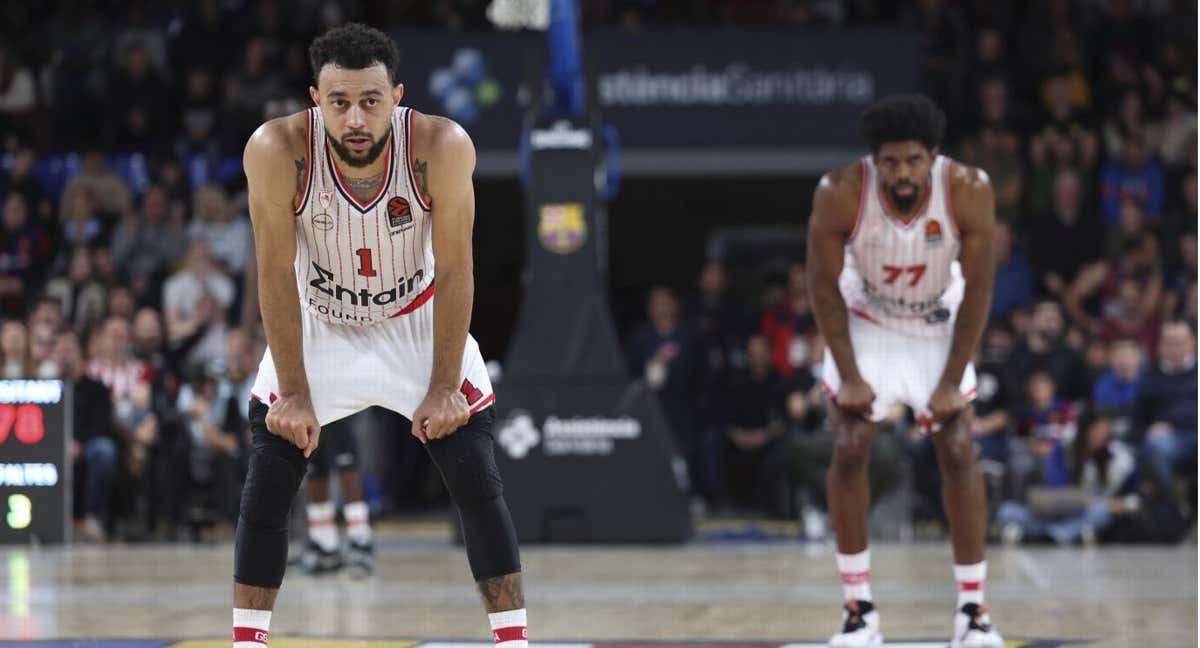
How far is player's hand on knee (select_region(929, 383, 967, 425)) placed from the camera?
6.30 meters

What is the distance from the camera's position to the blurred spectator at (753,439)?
1190cm

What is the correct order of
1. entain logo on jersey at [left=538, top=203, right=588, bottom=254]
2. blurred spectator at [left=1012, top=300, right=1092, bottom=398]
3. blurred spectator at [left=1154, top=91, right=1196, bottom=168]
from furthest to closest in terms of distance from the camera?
blurred spectator at [left=1154, top=91, right=1196, bottom=168], blurred spectator at [left=1012, top=300, right=1092, bottom=398], entain logo on jersey at [left=538, top=203, right=588, bottom=254]

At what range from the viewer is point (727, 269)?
1534cm

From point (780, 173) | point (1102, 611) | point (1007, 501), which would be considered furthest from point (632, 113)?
point (1102, 611)

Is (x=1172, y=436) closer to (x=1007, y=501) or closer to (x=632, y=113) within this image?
(x=1007, y=501)

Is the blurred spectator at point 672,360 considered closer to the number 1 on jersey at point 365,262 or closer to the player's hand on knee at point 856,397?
the player's hand on knee at point 856,397

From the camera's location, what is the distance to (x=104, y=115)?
15000 millimetres

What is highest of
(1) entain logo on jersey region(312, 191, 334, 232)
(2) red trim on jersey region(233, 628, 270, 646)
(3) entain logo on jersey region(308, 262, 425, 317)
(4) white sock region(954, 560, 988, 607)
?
(1) entain logo on jersey region(312, 191, 334, 232)

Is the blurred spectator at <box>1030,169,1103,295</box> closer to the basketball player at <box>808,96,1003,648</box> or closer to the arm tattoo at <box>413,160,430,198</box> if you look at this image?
the basketball player at <box>808,96,1003,648</box>

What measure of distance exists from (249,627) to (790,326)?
8.21 metres

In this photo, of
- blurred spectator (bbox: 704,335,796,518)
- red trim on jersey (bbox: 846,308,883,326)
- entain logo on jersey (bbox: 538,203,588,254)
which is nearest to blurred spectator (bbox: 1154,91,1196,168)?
blurred spectator (bbox: 704,335,796,518)

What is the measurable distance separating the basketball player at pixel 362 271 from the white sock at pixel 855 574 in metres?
1.78

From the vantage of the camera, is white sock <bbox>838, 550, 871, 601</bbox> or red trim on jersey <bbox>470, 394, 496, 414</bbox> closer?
red trim on jersey <bbox>470, 394, 496, 414</bbox>

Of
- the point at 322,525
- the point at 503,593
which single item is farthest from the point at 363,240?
the point at 322,525
